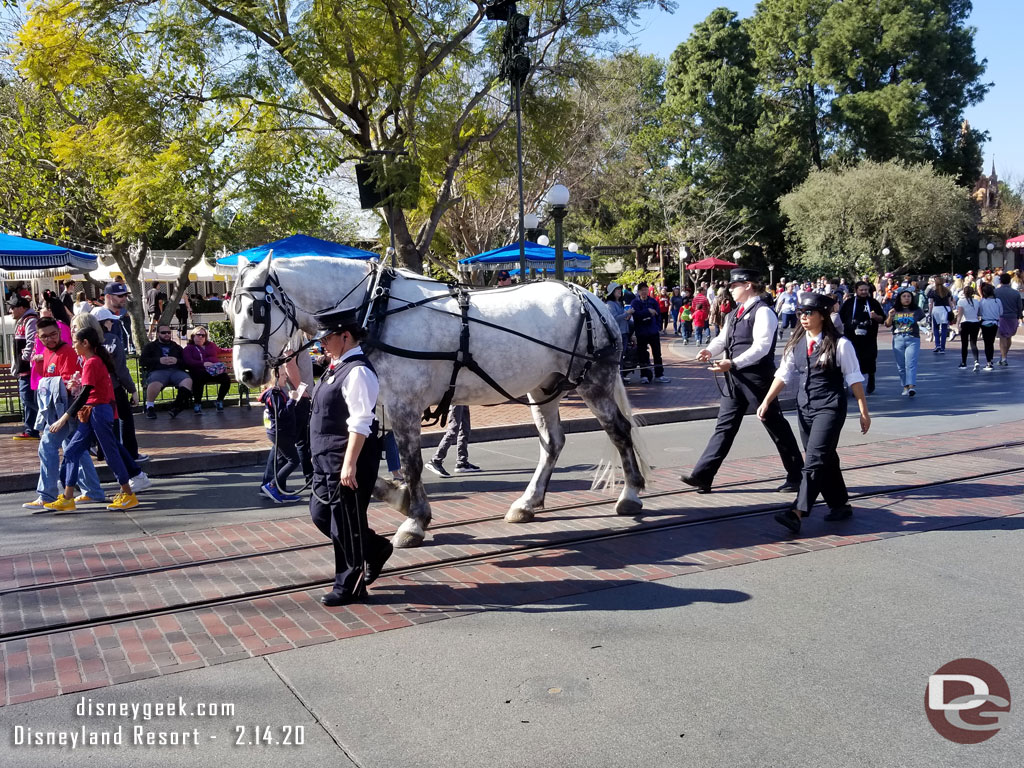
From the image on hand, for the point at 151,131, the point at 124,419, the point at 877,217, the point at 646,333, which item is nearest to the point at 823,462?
the point at 124,419

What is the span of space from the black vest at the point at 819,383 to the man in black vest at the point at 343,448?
135 inches

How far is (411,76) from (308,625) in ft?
40.7

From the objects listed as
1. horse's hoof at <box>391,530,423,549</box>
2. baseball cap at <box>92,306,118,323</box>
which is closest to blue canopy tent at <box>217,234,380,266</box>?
baseball cap at <box>92,306,118,323</box>

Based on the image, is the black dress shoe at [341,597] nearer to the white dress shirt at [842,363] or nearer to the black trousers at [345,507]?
the black trousers at [345,507]

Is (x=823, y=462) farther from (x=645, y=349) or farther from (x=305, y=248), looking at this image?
(x=305, y=248)

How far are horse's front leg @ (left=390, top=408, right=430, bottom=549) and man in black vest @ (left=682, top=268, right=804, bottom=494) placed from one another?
8.30 ft

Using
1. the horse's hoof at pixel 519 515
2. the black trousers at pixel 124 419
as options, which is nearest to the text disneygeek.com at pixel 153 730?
the horse's hoof at pixel 519 515

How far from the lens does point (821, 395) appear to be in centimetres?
676

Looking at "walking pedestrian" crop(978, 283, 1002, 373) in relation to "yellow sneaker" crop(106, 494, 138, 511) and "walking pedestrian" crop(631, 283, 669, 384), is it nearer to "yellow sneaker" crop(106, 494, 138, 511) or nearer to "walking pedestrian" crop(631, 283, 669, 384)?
"walking pedestrian" crop(631, 283, 669, 384)

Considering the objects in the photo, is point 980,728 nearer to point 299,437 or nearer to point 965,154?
point 299,437

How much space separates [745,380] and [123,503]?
5.64 m

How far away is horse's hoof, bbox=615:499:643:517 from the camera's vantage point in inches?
281

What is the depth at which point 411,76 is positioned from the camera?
15.4 meters

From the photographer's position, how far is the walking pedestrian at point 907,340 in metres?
14.2
